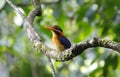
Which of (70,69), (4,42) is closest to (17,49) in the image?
(4,42)

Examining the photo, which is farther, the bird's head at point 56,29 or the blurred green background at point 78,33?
the blurred green background at point 78,33

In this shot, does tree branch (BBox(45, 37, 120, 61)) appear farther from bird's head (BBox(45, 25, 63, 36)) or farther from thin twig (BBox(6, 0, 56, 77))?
bird's head (BBox(45, 25, 63, 36))

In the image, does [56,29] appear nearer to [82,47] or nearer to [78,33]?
[82,47]

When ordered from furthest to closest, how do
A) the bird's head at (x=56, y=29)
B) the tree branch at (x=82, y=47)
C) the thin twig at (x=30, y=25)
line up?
1. the bird's head at (x=56, y=29)
2. the thin twig at (x=30, y=25)
3. the tree branch at (x=82, y=47)

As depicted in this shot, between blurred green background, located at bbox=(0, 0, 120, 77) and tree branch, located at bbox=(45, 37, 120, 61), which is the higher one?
blurred green background, located at bbox=(0, 0, 120, 77)

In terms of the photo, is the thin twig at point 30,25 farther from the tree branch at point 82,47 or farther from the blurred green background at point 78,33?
the blurred green background at point 78,33

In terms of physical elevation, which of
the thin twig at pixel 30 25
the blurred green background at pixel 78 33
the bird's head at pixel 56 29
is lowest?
the thin twig at pixel 30 25

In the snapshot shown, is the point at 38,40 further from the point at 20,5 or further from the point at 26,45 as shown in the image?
the point at 26,45

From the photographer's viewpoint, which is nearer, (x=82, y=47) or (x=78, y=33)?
(x=82, y=47)

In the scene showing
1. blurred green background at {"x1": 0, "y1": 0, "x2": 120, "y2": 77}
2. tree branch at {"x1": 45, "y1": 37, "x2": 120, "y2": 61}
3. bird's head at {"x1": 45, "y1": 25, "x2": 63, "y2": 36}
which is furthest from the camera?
blurred green background at {"x1": 0, "y1": 0, "x2": 120, "y2": 77}

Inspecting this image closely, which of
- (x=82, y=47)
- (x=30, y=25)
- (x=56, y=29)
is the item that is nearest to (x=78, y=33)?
(x=56, y=29)

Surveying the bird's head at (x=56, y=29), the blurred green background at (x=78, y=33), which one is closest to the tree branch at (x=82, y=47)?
the bird's head at (x=56, y=29)

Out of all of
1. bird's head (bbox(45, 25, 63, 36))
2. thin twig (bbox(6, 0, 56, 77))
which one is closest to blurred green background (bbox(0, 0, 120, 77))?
bird's head (bbox(45, 25, 63, 36))

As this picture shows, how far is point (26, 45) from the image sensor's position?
6.19 meters
